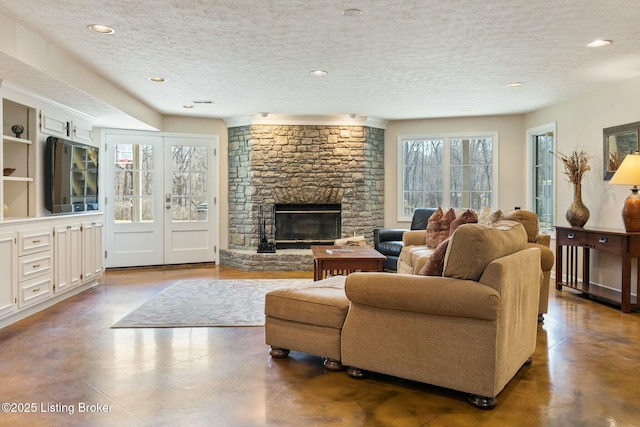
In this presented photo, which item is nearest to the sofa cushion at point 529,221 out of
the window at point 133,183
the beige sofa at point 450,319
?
the beige sofa at point 450,319

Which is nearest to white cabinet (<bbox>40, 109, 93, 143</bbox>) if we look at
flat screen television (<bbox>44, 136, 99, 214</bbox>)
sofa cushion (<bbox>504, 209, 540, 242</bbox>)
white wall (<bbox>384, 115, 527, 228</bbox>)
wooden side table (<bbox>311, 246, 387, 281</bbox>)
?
flat screen television (<bbox>44, 136, 99, 214</bbox>)

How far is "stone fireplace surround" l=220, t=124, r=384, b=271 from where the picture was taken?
7668 mm

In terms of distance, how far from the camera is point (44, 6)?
3.26 m

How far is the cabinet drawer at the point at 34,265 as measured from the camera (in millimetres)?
4371

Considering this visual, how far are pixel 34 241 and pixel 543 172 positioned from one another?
21.7 feet

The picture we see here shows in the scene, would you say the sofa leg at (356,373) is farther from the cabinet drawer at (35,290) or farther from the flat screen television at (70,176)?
the flat screen television at (70,176)

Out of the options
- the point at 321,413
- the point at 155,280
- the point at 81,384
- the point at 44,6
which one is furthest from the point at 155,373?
the point at 155,280

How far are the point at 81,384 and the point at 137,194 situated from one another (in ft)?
Answer: 17.1

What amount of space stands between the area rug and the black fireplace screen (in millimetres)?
1493

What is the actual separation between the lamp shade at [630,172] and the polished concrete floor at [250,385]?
4.70ft

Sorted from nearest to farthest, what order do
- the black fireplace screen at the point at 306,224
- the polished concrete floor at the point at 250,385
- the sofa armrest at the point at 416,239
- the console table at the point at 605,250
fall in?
the polished concrete floor at the point at 250,385
the console table at the point at 605,250
the sofa armrest at the point at 416,239
the black fireplace screen at the point at 306,224

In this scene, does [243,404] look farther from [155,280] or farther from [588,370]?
[155,280]

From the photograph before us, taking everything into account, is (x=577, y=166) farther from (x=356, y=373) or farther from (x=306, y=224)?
(x=356, y=373)

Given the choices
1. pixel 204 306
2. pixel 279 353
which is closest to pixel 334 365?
pixel 279 353
